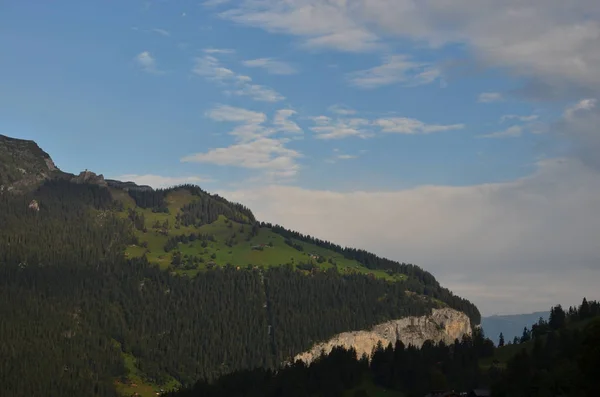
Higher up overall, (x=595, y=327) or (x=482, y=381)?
(x=595, y=327)

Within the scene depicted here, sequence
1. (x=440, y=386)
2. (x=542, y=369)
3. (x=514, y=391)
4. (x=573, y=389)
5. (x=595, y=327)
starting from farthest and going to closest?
(x=440, y=386), (x=542, y=369), (x=514, y=391), (x=573, y=389), (x=595, y=327)

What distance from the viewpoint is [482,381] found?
196500 mm

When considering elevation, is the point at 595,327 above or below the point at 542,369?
above

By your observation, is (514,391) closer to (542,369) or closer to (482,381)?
(542,369)

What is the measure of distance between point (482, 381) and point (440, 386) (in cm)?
1225

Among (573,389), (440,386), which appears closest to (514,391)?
(573,389)

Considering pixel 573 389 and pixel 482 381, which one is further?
pixel 482 381

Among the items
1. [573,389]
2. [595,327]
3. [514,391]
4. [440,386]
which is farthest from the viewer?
[440,386]

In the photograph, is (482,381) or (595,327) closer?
(595,327)

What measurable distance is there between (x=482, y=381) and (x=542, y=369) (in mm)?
24042

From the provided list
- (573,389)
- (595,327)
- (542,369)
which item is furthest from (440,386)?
(595,327)

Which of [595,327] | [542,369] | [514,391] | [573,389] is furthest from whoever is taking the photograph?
[542,369]

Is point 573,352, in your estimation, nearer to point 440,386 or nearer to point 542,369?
point 542,369

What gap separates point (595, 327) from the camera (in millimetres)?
101125
